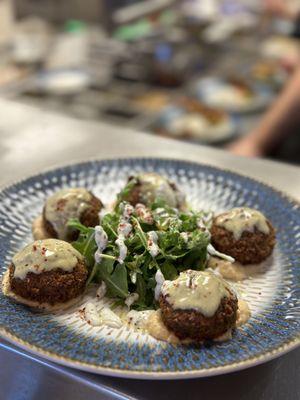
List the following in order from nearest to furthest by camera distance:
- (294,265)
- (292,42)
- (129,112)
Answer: (294,265)
(129,112)
(292,42)

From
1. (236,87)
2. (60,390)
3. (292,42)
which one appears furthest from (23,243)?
(292,42)

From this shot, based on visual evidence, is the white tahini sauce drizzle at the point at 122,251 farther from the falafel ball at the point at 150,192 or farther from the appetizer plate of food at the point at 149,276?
the falafel ball at the point at 150,192

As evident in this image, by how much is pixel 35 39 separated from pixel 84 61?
1.14 feet

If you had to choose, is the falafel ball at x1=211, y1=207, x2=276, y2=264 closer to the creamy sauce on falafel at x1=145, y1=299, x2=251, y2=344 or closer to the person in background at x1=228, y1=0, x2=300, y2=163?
the creamy sauce on falafel at x1=145, y1=299, x2=251, y2=344

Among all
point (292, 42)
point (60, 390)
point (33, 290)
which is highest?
point (292, 42)

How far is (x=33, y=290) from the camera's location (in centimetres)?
110

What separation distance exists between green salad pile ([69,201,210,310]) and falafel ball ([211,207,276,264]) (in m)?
0.05

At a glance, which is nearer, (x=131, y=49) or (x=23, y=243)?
(x=23, y=243)

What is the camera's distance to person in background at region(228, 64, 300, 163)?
2.60 meters

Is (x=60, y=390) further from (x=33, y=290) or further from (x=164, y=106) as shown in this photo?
(x=164, y=106)

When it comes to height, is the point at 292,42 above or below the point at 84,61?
above

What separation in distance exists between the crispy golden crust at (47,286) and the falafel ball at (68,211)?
204 millimetres

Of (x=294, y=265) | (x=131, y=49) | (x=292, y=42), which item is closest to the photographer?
(x=294, y=265)

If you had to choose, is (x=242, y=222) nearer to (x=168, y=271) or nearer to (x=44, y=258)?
(x=168, y=271)
